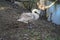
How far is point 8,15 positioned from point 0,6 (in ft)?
3.25

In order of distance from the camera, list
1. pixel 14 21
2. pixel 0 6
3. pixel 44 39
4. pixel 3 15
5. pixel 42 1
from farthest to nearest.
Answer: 1. pixel 42 1
2. pixel 0 6
3. pixel 3 15
4. pixel 14 21
5. pixel 44 39

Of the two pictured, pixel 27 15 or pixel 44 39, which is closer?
pixel 44 39

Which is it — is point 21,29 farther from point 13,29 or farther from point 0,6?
point 0,6

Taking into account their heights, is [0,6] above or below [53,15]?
above

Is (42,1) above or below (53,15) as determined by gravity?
above

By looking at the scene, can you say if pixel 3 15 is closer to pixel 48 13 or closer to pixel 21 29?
pixel 21 29

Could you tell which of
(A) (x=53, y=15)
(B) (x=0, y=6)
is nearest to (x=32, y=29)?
(B) (x=0, y=6)

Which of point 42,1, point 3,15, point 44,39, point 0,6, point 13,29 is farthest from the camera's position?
point 42,1

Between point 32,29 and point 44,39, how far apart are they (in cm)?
61

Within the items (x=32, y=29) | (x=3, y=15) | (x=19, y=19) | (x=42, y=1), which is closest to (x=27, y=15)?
(x=19, y=19)

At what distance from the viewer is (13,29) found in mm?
4324

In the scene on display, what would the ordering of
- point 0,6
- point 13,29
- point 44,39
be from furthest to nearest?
point 0,6, point 13,29, point 44,39

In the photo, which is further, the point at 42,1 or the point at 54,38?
the point at 42,1

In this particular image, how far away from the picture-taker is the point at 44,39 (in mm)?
3928
